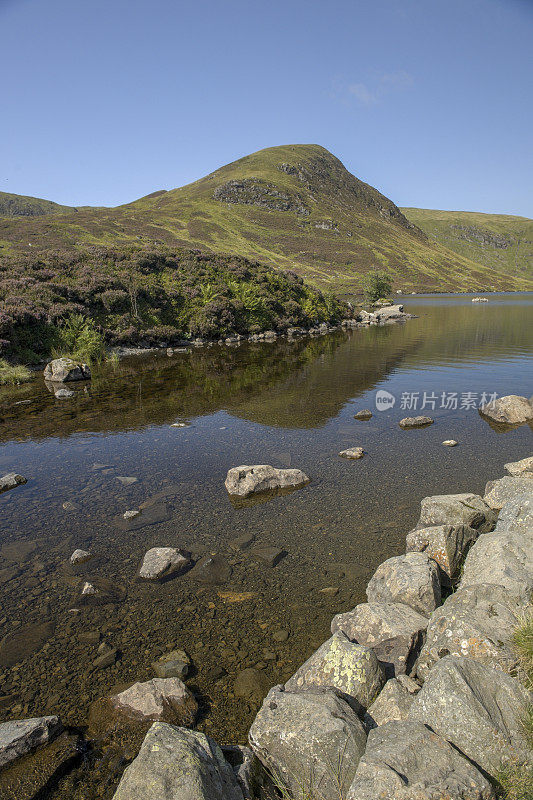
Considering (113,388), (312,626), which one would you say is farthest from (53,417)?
(312,626)

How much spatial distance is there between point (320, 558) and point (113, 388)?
22660mm

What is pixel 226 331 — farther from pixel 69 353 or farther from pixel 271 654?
pixel 271 654

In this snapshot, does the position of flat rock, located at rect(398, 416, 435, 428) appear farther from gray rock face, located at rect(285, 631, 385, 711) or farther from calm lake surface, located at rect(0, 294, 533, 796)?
gray rock face, located at rect(285, 631, 385, 711)

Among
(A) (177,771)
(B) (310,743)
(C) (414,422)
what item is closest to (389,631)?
(B) (310,743)

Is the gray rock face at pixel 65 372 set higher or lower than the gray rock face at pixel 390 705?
higher

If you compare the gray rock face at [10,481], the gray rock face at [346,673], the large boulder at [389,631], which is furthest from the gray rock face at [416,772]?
the gray rock face at [10,481]

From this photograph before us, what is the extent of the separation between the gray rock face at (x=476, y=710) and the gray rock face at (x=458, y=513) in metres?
5.24

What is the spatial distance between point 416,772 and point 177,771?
233 cm

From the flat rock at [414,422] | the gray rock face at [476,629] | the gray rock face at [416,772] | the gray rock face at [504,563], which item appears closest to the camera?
the gray rock face at [416,772]

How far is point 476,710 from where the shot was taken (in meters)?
4.53

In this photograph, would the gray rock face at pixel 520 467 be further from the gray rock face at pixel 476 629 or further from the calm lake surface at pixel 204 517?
the gray rock face at pixel 476 629

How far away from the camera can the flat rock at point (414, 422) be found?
19.9 meters

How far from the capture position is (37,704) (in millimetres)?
6559

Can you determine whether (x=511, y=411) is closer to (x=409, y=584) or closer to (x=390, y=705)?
(x=409, y=584)
